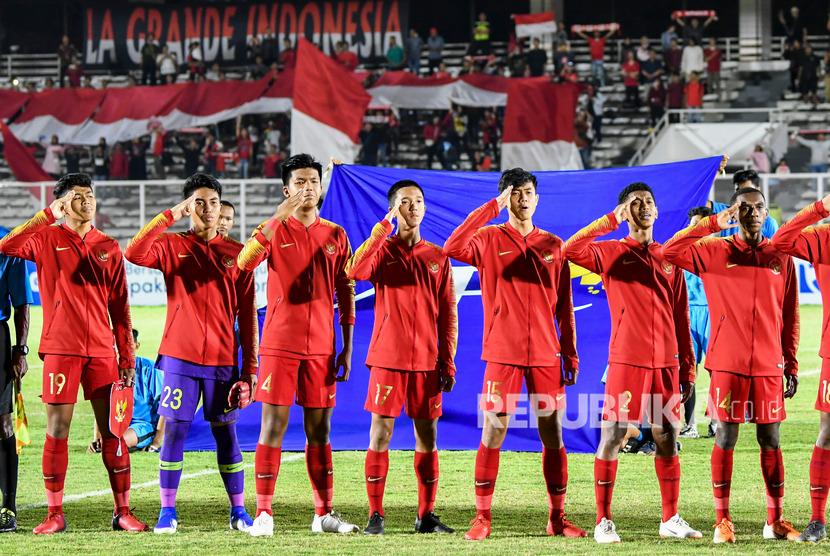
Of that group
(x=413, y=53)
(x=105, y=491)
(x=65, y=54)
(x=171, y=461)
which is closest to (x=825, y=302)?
(x=171, y=461)

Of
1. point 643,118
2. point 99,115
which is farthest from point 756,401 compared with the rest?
point 99,115

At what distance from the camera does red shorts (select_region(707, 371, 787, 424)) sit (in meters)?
5.75

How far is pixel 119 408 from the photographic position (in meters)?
6.06

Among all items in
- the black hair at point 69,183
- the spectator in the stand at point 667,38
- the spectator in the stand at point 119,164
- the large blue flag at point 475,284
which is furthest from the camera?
the spectator in the stand at point 667,38

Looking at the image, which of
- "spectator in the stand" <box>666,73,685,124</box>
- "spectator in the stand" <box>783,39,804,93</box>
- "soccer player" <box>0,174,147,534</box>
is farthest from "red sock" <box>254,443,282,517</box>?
"spectator in the stand" <box>783,39,804,93</box>

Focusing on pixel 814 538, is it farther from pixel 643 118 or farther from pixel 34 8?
pixel 34 8

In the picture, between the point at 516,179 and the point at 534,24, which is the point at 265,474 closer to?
the point at 516,179

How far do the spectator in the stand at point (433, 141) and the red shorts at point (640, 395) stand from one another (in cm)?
1916

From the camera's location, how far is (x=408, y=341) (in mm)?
6012

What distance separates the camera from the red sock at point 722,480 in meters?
5.77

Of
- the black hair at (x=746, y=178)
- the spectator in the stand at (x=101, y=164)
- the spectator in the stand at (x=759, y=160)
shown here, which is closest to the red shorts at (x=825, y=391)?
the black hair at (x=746, y=178)

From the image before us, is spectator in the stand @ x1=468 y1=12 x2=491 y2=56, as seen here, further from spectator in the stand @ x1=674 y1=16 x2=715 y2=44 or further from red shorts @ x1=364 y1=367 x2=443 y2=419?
red shorts @ x1=364 y1=367 x2=443 y2=419

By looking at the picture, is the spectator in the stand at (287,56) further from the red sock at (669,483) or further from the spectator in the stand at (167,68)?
the red sock at (669,483)

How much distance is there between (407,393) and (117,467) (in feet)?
5.53
